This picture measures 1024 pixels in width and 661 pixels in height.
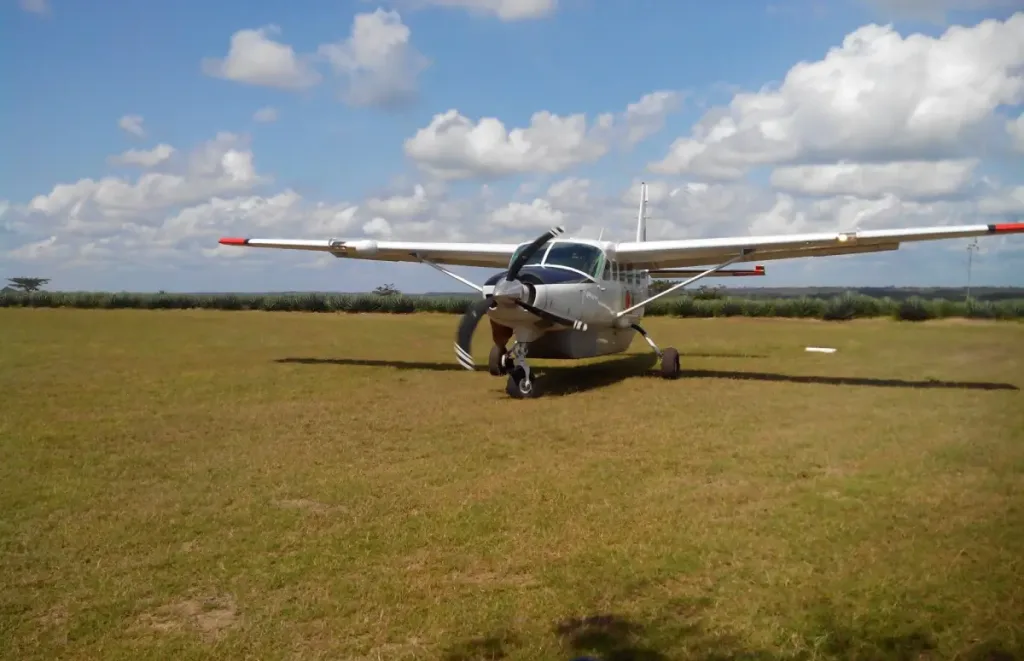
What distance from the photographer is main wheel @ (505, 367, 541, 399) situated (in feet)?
38.4

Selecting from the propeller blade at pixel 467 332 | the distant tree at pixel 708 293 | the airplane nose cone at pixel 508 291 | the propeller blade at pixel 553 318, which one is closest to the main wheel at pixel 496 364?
the propeller blade at pixel 467 332

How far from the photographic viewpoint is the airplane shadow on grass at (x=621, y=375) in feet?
41.8

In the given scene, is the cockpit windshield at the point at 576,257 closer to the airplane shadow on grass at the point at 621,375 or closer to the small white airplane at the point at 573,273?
the small white airplane at the point at 573,273

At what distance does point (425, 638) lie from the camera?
12.1 feet

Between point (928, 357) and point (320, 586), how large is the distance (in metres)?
17.1

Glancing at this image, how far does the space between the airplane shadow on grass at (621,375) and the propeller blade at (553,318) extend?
3.43 ft

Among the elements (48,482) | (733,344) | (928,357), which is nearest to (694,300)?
(733,344)

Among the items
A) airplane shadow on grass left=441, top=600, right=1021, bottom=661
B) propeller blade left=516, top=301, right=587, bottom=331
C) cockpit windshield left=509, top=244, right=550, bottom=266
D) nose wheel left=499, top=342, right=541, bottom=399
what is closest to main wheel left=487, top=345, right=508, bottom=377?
propeller blade left=516, top=301, right=587, bottom=331

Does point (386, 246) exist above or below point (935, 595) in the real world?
above

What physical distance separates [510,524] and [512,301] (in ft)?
20.2

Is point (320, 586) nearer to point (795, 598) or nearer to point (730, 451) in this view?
point (795, 598)

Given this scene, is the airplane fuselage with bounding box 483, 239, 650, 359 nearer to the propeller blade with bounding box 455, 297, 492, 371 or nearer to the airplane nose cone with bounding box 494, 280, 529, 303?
the airplane nose cone with bounding box 494, 280, 529, 303

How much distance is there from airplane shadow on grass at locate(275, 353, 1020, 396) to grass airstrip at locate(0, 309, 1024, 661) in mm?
899

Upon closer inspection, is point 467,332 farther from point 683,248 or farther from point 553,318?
point 683,248
